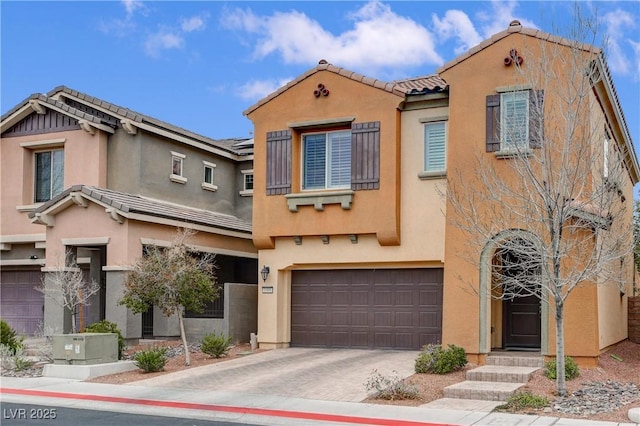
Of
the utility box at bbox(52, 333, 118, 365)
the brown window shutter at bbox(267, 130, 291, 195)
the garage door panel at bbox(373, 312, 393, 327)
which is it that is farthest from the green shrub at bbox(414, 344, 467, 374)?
the utility box at bbox(52, 333, 118, 365)

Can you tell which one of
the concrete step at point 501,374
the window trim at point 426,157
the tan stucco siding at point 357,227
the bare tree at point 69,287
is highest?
the window trim at point 426,157

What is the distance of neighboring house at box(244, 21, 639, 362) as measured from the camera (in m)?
18.2

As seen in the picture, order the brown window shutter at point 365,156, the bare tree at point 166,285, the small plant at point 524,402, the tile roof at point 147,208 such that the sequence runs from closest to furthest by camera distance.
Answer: the small plant at point 524,402
the bare tree at point 166,285
the brown window shutter at point 365,156
the tile roof at point 147,208

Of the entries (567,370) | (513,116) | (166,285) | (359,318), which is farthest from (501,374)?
(166,285)

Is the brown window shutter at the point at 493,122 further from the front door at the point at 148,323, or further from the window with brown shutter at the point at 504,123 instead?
the front door at the point at 148,323

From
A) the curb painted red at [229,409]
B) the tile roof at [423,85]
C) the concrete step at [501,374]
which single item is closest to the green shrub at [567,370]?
the concrete step at [501,374]

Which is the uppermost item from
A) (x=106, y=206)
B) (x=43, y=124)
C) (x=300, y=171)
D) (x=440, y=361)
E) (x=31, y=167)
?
(x=43, y=124)

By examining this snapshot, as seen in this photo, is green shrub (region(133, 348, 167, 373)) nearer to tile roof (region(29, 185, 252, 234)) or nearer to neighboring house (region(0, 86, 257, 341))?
neighboring house (region(0, 86, 257, 341))

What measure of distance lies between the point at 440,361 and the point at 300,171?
7380mm

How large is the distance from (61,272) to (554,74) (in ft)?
47.0

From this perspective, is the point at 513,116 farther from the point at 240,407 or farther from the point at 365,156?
the point at 240,407

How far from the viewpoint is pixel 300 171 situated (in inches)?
841

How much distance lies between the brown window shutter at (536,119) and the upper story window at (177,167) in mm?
13557

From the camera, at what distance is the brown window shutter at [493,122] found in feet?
58.6
